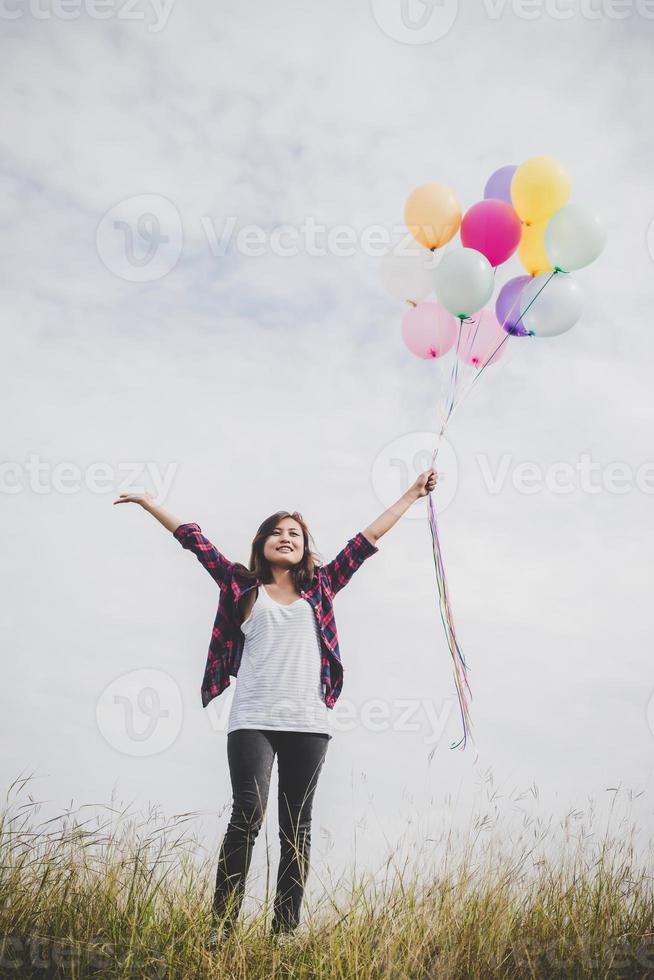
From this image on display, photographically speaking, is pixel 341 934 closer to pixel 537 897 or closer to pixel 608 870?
pixel 537 897

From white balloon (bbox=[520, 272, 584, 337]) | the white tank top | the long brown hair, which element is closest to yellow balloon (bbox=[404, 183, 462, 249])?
white balloon (bbox=[520, 272, 584, 337])

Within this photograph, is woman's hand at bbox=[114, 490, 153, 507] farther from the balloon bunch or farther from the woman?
the balloon bunch

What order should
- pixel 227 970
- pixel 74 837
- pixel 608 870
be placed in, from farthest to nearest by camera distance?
pixel 608 870 < pixel 74 837 < pixel 227 970

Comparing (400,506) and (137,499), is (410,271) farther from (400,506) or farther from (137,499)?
(137,499)

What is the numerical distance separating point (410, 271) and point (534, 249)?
579mm

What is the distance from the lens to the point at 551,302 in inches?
138

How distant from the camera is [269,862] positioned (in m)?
2.56

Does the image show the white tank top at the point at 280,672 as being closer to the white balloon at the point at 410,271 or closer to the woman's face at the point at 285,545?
the woman's face at the point at 285,545

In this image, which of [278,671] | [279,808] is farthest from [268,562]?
[279,808]

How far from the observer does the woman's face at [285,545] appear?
307cm

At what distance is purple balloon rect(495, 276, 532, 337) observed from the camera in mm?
3625

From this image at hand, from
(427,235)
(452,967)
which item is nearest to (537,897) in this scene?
(452,967)

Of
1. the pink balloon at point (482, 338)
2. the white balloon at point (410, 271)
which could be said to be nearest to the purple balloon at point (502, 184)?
the white balloon at point (410, 271)

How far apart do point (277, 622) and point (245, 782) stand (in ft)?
1.90
